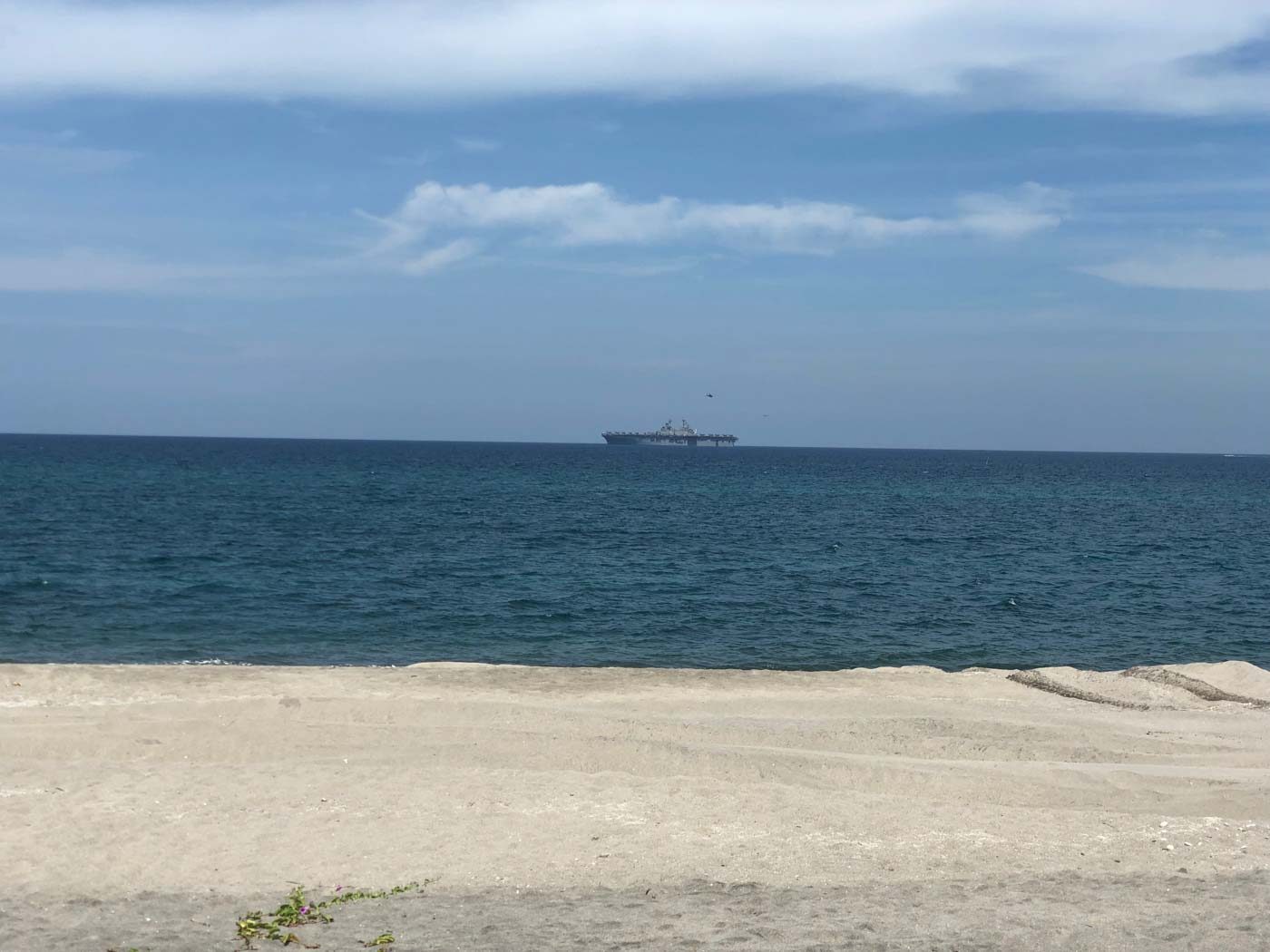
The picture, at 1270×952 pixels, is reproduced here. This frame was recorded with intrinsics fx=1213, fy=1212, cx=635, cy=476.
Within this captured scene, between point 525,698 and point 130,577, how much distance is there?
2200cm

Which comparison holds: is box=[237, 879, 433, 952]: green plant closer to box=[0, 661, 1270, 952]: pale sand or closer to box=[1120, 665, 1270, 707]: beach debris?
box=[0, 661, 1270, 952]: pale sand

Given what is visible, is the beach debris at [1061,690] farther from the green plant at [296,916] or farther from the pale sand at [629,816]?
the green plant at [296,916]

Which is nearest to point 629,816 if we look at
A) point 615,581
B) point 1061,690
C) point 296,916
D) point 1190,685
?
point 296,916

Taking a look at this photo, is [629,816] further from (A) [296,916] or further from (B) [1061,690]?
(B) [1061,690]

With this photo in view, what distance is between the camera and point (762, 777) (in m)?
13.5

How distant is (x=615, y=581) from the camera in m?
38.2

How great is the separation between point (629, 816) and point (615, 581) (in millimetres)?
26178

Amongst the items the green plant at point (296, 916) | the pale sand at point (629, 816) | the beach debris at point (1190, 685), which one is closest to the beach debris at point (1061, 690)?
the pale sand at point (629, 816)

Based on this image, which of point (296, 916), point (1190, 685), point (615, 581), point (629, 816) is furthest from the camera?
point (615, 581)

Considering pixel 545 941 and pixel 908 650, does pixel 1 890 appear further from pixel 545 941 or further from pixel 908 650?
pixel 908 650

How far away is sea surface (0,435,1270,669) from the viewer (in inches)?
1070

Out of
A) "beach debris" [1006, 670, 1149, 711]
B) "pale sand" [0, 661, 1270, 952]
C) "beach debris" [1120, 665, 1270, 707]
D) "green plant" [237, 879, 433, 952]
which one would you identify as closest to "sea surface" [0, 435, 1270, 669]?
"beach debris" [1006, 670, 1149, 711]

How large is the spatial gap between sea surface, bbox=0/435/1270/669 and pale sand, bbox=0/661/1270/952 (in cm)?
827

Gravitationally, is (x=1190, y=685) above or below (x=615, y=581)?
above
